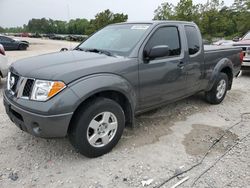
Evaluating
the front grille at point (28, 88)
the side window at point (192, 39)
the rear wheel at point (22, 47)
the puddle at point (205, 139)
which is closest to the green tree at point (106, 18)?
the rear wheel at point (22, 47)

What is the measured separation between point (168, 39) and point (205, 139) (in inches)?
66.0

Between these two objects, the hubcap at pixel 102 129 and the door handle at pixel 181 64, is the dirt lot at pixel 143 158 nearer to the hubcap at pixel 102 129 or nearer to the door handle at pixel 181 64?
the hubcap at pixel 102 129

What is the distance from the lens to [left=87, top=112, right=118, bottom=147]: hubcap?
3.31 m

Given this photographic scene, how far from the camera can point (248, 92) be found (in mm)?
7035

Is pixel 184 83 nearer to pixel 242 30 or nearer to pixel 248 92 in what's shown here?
pixel 248 92

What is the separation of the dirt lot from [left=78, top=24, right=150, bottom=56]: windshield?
1.32 m

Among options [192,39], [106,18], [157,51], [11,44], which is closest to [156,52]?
[157,51]

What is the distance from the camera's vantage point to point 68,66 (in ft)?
10.5

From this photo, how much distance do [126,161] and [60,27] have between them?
99.2 m

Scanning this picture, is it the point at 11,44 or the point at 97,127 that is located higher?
the point at 11,44

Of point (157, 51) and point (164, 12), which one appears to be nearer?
point (157, 51)

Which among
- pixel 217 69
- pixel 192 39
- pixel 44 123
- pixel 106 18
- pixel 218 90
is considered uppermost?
pixel 106 18

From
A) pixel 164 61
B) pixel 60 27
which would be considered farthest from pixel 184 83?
pixel 60 27

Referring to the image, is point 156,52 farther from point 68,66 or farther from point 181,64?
point 68,66
